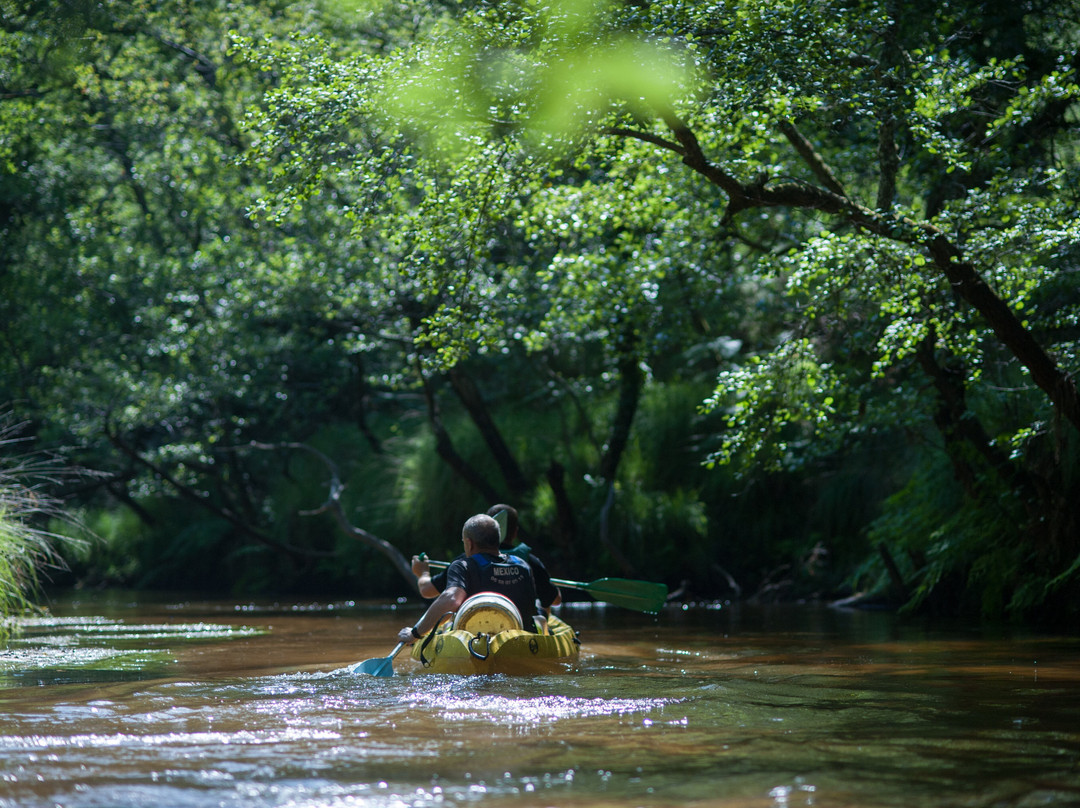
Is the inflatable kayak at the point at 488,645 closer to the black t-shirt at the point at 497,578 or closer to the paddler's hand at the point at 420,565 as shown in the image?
the black t-shirt at the point at 497,578

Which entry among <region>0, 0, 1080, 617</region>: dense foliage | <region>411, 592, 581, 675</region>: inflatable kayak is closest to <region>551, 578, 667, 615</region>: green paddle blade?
<region>0, 0, 1080, 617</region>: dense foliage

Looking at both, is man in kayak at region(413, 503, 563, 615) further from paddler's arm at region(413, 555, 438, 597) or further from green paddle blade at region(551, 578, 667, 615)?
green paddle blade at region(551, 578, 667, 615)

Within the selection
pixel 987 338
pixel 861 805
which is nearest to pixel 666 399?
pixel 987 338

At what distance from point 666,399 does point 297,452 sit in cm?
780

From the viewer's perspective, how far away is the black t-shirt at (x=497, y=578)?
713 centimetres

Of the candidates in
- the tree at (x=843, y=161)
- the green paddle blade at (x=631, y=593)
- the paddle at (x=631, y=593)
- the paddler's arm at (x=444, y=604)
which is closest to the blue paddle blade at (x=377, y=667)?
the paddler's arm at (x=444, y=604)

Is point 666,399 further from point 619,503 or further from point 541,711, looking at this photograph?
point 541,711

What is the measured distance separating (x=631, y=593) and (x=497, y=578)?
7.85 feet

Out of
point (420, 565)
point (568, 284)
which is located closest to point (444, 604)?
point (420, 565)

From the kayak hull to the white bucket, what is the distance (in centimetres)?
5

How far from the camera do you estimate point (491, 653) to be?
6.62 metres

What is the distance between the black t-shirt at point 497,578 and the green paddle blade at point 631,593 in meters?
1.91

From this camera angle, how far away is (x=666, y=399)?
15266mm

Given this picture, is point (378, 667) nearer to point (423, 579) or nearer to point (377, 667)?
point (377, 667)
